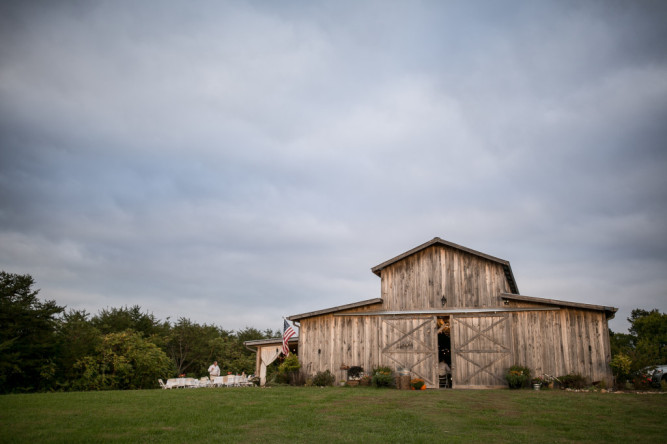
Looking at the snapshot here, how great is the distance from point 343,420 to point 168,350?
3579cm

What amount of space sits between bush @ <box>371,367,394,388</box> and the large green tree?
14796 millimetres

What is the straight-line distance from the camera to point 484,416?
11.3 meters

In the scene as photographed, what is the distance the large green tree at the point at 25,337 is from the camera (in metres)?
20.2

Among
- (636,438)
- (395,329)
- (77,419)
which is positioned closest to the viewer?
(636,438)

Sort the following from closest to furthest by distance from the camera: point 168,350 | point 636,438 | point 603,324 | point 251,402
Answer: point 636,438 → point 251,402 → point 603,324 → point 168,350

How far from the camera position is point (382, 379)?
19.7 m

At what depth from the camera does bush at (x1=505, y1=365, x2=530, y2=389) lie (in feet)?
61.0

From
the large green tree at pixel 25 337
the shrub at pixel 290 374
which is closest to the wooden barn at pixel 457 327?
the shrub at pixel 290 374

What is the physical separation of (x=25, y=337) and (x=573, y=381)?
79.2ft

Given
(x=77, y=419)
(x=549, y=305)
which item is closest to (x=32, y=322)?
(x=77, y=419)

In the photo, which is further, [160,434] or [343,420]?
[343,420]

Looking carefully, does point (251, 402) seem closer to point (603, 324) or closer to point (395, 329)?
point (395, 329)

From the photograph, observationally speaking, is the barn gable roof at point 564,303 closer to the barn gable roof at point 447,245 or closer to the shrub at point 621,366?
the barn gable roof at point 447,245

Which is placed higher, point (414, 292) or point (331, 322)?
point (414, 292)
